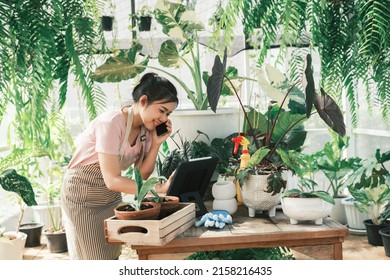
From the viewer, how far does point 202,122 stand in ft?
7.43

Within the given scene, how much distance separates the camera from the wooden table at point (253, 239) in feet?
4.66

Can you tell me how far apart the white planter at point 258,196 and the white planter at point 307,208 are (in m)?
0.12

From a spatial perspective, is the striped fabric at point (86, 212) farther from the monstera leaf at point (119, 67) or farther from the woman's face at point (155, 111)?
the monstera leaf at point (119, 67)

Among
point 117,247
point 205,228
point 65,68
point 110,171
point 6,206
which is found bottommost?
point 6,206

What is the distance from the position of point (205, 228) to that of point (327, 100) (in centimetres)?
50

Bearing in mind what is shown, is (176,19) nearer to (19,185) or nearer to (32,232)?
(19,185)

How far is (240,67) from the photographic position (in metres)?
4.37

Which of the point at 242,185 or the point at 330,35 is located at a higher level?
the point at 330,35

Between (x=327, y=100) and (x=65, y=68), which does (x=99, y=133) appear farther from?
(x=327, y=100)

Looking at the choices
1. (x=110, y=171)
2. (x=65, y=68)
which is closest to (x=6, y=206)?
(x=110, y=171)

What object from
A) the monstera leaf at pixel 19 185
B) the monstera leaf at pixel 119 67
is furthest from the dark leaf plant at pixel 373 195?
the monstera leaf at pixel 19 185

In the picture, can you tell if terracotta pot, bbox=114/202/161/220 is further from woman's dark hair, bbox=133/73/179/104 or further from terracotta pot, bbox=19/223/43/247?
terracotta pot, bbox=19/223/43/247

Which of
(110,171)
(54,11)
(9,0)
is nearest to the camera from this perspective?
(9,0)

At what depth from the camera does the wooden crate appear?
53.4 inches
